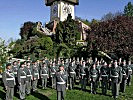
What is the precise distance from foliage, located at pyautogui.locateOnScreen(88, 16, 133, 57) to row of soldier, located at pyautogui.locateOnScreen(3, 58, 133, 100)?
9.67 meters

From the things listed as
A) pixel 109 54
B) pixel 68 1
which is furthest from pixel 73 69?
pixel 68 1

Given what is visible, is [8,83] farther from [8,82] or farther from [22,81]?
[22,81]

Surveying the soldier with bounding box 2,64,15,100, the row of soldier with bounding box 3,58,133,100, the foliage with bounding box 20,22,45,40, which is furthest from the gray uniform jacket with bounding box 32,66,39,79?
the foliage with bounding box 20,22,45,40

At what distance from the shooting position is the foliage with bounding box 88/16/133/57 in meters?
31.6

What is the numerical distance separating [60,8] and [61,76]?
201 feet

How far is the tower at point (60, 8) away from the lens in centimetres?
7606

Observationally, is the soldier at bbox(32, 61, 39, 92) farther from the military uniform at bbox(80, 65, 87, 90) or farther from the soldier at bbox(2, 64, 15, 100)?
the military uniform at bbox(80, 65, 87, 90)

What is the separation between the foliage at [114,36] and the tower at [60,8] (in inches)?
1645

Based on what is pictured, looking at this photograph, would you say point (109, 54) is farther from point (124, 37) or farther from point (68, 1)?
point (68, 1)

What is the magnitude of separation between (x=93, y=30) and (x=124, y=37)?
14.2ft

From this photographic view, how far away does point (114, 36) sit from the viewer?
3250 cm

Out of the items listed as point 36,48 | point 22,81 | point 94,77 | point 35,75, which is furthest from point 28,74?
point 36,48

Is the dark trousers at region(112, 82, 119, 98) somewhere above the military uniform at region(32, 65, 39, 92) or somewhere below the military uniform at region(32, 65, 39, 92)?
below

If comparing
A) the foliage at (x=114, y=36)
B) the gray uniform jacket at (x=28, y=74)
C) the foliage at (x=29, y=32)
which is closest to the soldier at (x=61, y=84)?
the gray uniform jacket at (x=28, y=74)
